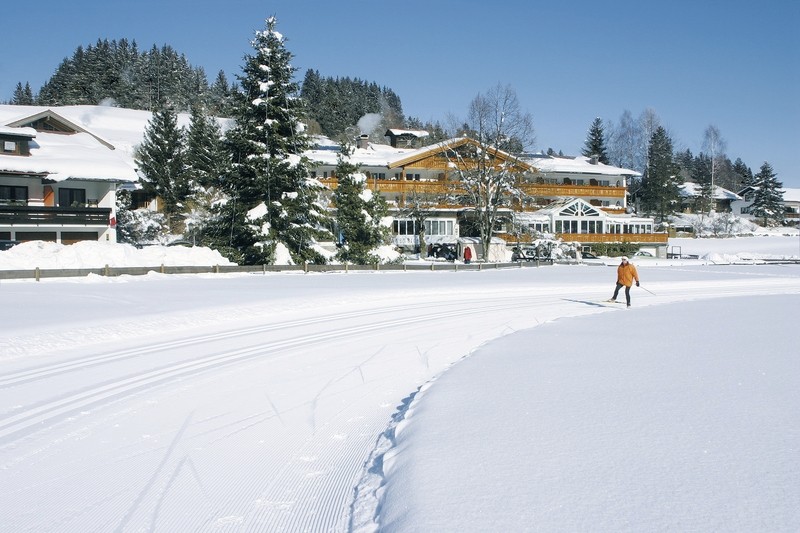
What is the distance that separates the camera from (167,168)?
2159 inches

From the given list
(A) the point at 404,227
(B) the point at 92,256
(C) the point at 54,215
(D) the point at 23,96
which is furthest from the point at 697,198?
(D) the point at 23,96

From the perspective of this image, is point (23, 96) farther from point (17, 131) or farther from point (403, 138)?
point (17, 131)

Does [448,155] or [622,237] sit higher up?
[448,155]

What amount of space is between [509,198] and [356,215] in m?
14.8

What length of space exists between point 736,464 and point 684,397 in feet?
8.84

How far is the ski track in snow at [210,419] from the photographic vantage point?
4.95 metres

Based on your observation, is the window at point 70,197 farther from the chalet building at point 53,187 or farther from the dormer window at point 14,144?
the dormer window at point 14,144

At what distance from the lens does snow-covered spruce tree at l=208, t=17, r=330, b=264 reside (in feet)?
109

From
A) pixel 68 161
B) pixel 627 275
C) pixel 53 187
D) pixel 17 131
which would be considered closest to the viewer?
pixel 627 275

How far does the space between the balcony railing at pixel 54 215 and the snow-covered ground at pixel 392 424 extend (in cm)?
2031

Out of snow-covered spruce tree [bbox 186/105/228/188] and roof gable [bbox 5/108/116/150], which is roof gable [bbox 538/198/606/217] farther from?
roof gable [bbox 5/108/116/150]

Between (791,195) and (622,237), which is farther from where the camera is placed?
(791,195)

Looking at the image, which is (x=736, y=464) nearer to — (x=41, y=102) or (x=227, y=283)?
(x=227, y=283)

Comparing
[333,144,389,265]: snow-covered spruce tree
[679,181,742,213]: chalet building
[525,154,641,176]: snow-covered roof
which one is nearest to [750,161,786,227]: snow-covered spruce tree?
[679,181,742,213]: chalet building
